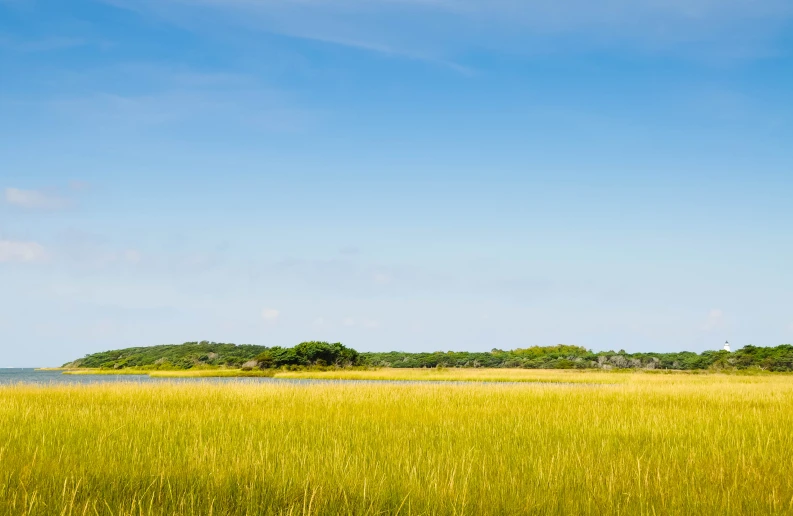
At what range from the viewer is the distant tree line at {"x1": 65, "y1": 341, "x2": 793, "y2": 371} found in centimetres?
6109

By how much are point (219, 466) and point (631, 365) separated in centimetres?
7391

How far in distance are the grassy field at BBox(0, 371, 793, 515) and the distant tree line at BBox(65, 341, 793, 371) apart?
5525cm

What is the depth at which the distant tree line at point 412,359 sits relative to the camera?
6109 cm

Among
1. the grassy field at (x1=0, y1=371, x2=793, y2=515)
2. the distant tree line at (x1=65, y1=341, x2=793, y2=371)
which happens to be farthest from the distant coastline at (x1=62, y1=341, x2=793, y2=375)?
the grassy field at (x1=0, y1=371, x2=793, y2=515)

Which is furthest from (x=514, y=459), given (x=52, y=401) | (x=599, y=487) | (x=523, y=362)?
(x=523, y=362)

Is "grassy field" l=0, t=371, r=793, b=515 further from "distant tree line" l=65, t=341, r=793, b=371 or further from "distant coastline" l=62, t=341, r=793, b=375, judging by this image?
"distant tree line" l=65, t=341, r=793, b=371

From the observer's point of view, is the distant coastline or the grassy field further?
the distant coastline

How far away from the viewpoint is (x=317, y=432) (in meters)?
8.27

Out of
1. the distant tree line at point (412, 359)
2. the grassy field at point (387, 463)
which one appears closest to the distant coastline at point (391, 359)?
the distant tree line at point (412, 359)

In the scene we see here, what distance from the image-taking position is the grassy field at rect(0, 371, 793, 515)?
4262mm

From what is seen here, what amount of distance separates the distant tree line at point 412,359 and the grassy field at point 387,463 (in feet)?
181

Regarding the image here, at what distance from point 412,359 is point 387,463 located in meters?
87.4

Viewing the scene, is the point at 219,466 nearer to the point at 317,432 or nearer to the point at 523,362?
the point at 317,432

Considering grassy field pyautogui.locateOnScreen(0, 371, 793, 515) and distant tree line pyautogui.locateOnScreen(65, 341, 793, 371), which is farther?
distant tree line pyautogui.locateOnScreen(65, 341, 793, 371)
